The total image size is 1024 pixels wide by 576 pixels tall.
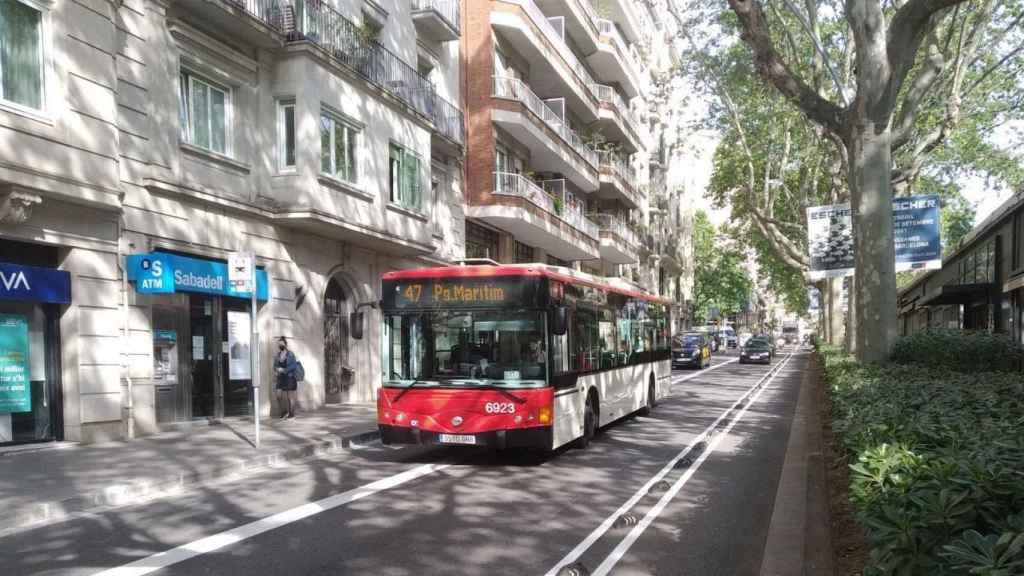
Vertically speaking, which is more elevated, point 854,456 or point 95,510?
point 854,456

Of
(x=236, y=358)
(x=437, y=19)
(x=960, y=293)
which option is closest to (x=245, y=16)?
(x=236, y=358)

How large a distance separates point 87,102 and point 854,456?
11.4 metres

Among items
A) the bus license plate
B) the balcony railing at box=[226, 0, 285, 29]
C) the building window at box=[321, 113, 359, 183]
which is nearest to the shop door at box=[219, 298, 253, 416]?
the building window at box=[321, 113, 359, 183]

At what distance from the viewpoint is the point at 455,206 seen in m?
23.6

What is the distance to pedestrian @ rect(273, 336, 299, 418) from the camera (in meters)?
14.4

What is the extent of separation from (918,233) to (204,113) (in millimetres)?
14588

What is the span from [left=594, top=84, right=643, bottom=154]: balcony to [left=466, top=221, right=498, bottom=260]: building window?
11527mm

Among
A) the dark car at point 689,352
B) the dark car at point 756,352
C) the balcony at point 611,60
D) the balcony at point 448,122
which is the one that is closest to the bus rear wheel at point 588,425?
the balcony at point 448,122

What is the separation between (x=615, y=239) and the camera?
3609cm

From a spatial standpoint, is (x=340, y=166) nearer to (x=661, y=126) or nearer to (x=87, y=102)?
(x=87, y=102)

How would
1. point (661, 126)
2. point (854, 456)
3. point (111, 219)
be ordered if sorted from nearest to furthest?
point (854, 456), point (111, 219), point (661, 126)

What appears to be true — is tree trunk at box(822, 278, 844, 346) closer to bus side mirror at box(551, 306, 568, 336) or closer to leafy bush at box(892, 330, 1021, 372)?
leafy bush at box(892, 330, 1021, 372)

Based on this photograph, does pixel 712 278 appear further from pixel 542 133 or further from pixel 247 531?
pixel 247 531

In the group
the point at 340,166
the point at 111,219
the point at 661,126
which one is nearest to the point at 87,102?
the point at 111,219
